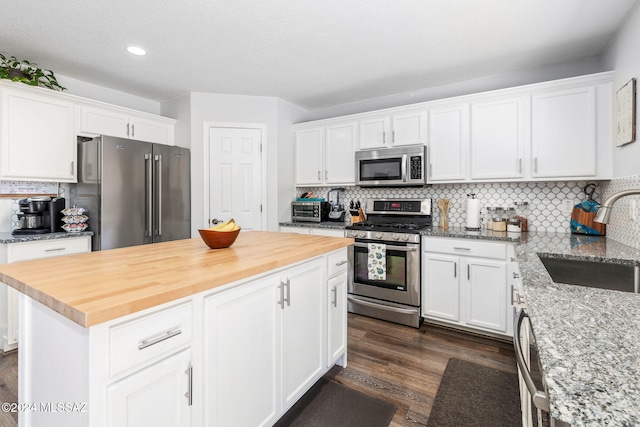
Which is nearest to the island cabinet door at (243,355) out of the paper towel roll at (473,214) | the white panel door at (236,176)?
the paper towel roll at (473,214)

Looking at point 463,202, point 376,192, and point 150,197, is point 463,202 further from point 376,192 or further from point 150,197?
point 150,197

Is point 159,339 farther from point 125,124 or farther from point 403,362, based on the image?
point 125,124

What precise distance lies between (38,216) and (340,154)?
3.09m

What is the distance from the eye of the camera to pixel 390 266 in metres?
3.08

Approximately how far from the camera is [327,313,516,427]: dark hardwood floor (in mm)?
1904

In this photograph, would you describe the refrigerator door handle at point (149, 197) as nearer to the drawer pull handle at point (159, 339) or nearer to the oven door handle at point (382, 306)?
the oven door handle at point (382, 306)

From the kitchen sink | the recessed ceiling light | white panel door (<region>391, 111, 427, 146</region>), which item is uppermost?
the recessed ceiling light

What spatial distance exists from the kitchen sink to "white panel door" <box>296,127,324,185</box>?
8.82ft

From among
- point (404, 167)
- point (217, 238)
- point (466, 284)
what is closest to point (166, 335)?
point (217, 238)

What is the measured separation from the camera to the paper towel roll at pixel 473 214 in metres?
3.01

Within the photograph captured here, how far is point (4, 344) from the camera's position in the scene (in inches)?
97.7

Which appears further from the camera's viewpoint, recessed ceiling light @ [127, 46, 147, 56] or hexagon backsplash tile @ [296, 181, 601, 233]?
hexagon backsplash tile @ [296, 181, 601, 233]

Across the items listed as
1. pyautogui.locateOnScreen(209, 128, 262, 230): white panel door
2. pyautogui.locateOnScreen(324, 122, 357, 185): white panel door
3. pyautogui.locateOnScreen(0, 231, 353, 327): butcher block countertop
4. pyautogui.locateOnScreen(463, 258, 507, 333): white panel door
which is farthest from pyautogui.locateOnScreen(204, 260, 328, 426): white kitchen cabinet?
pyautogui.locateOnScreen(209, 128, 262, 230): white panel door

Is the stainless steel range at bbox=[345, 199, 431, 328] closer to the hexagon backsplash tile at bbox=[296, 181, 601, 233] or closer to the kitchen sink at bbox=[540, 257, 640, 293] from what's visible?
the hexagon backsplash tile at bbox=[296, 181, 601, 233]
